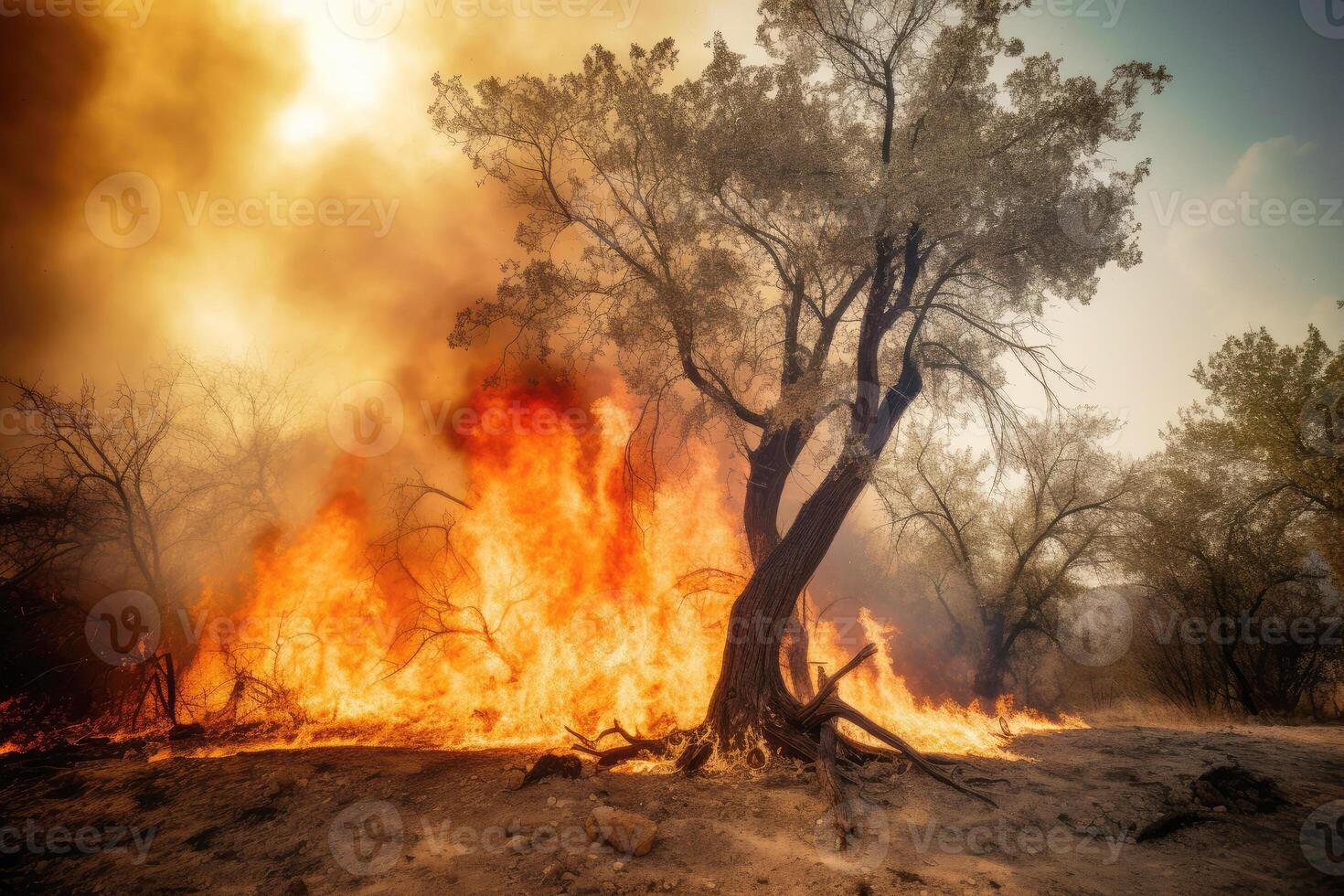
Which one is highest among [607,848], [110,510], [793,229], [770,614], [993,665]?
[793,229]

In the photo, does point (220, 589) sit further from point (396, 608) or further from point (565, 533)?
point (565, 533)

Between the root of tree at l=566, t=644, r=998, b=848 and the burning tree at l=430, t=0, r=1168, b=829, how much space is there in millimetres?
43

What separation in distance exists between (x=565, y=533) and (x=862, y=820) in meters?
8.70

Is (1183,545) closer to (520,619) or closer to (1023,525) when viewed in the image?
(1023,525)

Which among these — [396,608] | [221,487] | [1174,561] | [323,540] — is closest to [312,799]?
[396,608]

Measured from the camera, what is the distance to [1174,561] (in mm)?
16484

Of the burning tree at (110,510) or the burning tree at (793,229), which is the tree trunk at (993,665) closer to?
the burning tree at (793,229)

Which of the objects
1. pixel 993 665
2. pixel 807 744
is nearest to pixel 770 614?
pixel 807 744

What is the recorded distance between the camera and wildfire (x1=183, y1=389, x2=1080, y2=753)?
1012cm

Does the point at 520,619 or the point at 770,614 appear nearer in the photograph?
the point at 770,614

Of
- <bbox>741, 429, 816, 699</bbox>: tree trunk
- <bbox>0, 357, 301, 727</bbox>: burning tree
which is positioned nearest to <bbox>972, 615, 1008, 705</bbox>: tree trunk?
<bbox>741, 429, 816, 699</bbox>: tree trunk

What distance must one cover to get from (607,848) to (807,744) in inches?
134

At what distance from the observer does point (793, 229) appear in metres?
10.1

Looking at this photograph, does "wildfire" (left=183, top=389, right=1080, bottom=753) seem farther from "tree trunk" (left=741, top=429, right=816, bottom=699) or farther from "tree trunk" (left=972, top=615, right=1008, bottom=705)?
"tree trunk" (left=972, top=615, right=1008, bottom=705)
